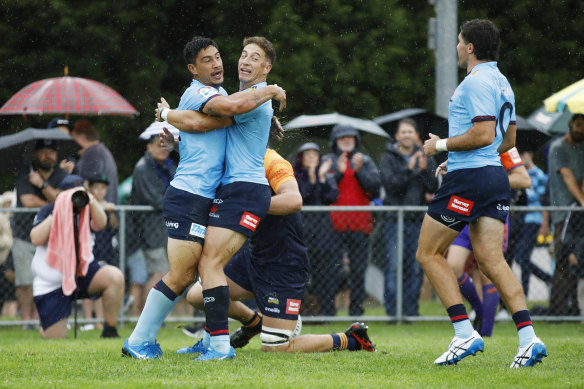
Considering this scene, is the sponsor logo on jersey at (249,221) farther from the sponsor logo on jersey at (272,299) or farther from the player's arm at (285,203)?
the sponsor logo on jersey at (272,299)

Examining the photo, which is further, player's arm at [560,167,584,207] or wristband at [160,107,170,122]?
player's arm at [560,167,584,207]

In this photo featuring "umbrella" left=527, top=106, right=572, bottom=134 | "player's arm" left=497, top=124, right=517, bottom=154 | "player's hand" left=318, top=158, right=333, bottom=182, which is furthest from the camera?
"umbrella" left=527, top=106, right=572, bottom=134

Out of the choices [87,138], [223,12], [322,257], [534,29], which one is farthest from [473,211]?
[534,29]

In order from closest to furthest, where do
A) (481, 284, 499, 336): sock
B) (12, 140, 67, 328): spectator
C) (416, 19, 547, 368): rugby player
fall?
(416, 19, 547, 368): rugby player
(481, 284, 499, 336): sock
(12, 140, 67, 328): spectator

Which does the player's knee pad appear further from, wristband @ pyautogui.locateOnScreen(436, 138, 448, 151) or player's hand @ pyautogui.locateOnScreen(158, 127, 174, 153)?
wristband @ pyautogui.locateOnScreen(436, 138, 448, 151)

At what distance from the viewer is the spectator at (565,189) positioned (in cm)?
1168

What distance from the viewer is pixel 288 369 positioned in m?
6.61

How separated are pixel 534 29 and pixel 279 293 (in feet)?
43.3

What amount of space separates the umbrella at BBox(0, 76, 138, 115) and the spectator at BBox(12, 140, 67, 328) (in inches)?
45.1

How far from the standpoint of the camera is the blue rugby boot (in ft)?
23.5

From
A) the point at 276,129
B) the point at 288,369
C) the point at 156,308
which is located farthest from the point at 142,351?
the point at 276,129

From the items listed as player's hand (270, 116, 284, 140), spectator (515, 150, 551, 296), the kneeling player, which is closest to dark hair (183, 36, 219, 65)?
player's hand (270, 116, 284, 140)

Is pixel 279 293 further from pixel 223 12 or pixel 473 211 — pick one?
pixel 223 12

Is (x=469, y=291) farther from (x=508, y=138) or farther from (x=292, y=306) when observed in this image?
(x=508, y=138)
